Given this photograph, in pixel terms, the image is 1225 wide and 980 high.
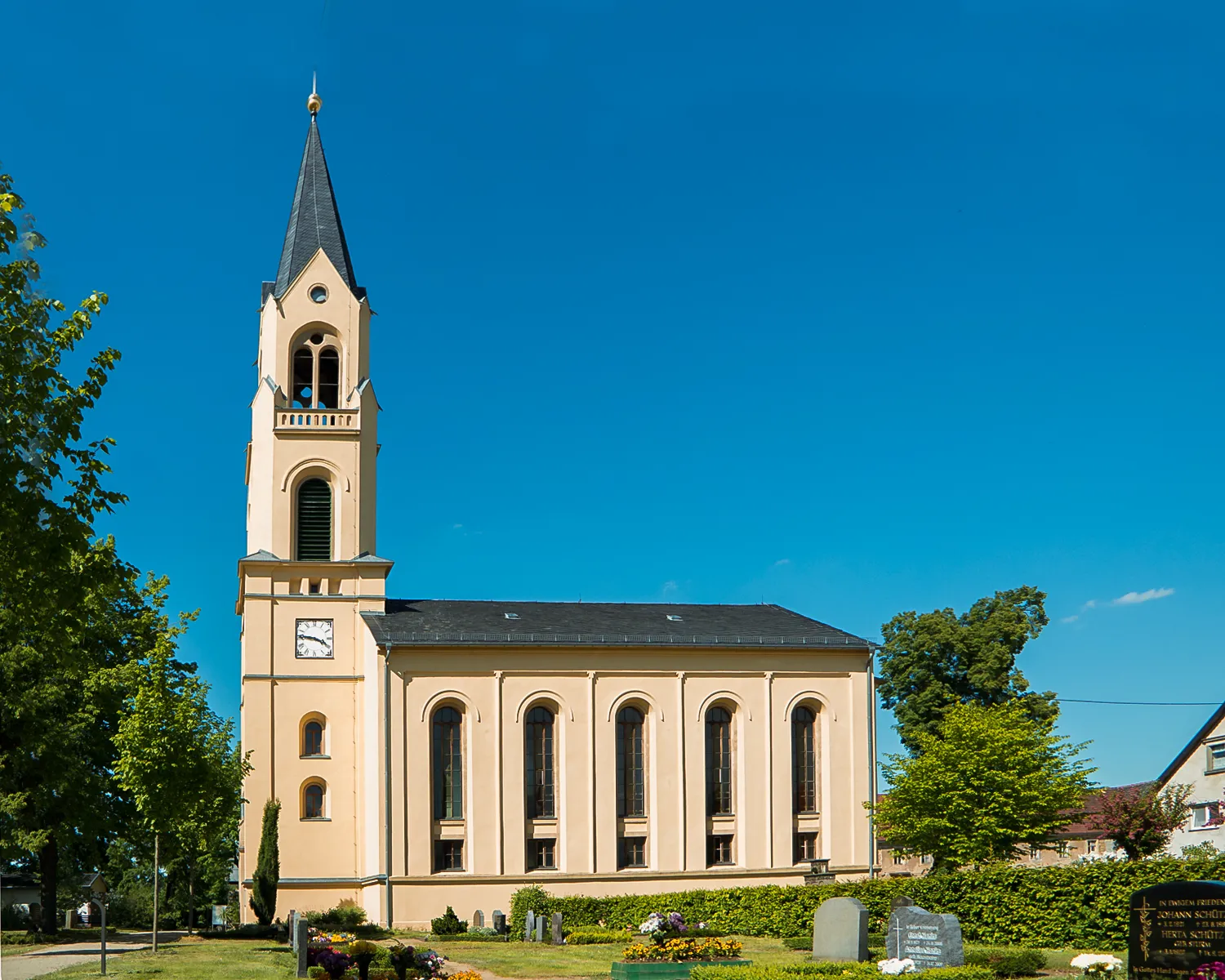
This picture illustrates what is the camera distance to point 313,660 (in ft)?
173

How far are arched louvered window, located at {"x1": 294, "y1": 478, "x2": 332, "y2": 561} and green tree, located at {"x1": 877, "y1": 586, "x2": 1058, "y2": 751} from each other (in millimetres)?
27950

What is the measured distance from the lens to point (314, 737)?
52438mm

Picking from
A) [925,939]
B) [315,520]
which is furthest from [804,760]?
[925,939]

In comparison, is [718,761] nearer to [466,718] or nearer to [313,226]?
[466,718]

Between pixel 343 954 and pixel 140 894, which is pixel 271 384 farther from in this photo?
pixel 140 894

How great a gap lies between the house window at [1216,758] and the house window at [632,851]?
24060 mm

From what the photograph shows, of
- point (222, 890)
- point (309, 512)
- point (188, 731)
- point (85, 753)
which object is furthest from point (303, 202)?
point (222, 890)

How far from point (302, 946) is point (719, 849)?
96.9 feet

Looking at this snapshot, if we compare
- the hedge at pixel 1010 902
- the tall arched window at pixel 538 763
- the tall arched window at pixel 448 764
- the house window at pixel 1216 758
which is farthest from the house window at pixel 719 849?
the house window at pixel 1216 758

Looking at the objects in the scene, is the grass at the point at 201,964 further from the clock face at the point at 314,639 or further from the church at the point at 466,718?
the clock face at the point at 314,639

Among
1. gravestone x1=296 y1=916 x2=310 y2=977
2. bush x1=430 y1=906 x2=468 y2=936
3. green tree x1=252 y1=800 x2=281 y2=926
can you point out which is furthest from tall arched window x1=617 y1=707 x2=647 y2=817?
gravestone x1=296 y1=916 x2=310 y2=977

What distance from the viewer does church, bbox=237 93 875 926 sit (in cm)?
5072

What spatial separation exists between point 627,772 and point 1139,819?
62.3 ft

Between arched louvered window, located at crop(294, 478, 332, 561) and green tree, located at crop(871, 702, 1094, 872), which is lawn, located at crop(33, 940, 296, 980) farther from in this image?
green tree, located at crop(871, 702, 1094, 872)
